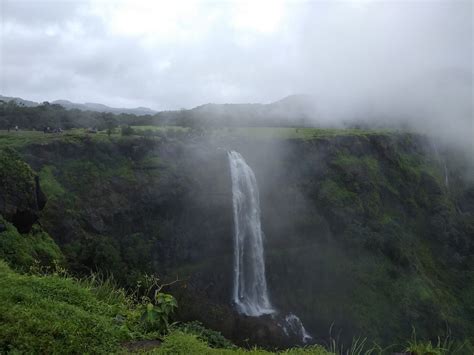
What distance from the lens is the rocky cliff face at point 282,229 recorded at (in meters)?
32.0

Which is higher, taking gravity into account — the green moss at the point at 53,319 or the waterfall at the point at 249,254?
the green moss at the point at 53,319

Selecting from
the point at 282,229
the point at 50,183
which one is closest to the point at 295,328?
the point at 282,229

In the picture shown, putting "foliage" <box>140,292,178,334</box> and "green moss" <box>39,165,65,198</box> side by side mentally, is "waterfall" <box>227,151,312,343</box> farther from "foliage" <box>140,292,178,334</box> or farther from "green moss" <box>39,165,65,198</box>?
"foliage" <box>140,292,178,334</box>

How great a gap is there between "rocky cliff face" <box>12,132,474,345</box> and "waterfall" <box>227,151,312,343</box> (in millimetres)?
1014

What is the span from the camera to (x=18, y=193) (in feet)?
53.3

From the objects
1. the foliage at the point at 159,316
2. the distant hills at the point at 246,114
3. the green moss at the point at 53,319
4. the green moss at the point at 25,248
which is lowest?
the green moss at the point at 25,248

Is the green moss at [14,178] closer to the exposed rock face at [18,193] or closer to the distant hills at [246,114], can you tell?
the exposed rock face at [18,193]

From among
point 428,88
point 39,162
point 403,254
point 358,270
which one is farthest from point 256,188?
point 428,88

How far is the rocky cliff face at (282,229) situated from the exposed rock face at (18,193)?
32.8 ft

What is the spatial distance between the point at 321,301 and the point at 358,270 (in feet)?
17.9

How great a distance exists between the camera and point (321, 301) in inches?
1506

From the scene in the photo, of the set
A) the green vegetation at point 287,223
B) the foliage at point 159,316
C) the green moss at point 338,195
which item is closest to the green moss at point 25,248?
the foliage at point 159,316

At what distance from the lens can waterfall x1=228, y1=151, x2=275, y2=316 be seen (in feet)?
118

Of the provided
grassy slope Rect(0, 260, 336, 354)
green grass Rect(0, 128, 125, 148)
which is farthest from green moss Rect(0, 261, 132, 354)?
green grass Rect(0, 128, 125, 148)
